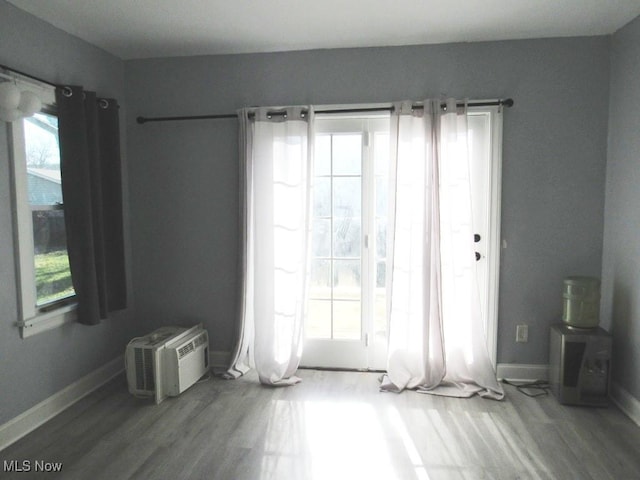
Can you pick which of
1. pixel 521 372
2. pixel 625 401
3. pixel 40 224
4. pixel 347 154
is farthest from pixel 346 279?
pixel 40 224

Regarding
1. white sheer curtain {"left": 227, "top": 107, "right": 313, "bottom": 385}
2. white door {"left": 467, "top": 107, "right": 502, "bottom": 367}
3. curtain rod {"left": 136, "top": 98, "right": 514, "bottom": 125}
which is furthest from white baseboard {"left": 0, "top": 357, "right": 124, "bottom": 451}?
white door {"left": 467, "top": 107, "right": 502, "bottom": 367}

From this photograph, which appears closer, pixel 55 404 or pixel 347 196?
pixel 55 404

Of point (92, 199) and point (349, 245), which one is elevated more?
point (92, 199)

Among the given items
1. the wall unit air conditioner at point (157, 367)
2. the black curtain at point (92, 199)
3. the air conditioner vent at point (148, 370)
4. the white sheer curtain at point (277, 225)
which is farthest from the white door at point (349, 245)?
the black curtain at point (92, 199)

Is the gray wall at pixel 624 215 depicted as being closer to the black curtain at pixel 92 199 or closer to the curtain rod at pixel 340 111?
the curtain rod at pixel 340 111

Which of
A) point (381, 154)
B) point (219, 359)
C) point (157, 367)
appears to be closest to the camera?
point (157, 367)

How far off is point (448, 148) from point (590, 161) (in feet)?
3.34

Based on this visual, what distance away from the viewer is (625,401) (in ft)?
8.38

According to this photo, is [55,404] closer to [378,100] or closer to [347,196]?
[347,196]

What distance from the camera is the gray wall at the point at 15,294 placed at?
2.25 meters

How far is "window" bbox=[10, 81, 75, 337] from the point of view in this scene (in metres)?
2.34

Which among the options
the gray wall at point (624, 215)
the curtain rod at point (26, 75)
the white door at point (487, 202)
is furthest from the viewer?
the white door at point (487, 202)

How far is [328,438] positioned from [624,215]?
237cm

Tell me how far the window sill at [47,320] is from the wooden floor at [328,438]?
22.9 inches
